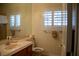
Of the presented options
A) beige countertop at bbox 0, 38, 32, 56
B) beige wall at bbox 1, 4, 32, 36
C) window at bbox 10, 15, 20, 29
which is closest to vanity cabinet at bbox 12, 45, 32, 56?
beige countertop at bbox 0, 38, 32, 56

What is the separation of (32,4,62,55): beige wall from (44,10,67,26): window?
2.0 inches

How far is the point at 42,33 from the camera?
1.74 meters

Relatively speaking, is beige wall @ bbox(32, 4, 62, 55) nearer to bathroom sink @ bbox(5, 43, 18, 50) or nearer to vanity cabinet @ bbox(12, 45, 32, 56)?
vanity cabinet @ bbox(12, 45, 32, 56)

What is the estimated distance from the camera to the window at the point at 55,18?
1697 mm

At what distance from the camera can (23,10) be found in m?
1.69

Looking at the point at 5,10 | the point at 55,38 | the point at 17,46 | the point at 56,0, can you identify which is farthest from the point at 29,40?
the point at 56,0

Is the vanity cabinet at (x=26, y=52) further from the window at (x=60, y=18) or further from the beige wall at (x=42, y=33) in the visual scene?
the window at (x=60, y=18)

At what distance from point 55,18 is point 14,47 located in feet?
2.02

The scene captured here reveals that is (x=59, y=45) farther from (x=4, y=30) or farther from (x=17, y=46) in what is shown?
(x=4, y=30)

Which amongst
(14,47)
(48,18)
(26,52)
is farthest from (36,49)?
(48,18)

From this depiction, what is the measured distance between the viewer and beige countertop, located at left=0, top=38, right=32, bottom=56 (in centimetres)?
163

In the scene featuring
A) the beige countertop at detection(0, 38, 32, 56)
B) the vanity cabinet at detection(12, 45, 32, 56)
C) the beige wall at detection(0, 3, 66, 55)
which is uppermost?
the beige wall at detection(0, 3, 66, 55)

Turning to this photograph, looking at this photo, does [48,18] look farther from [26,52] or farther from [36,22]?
[26,52]

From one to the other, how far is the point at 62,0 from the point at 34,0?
32 centimetres
